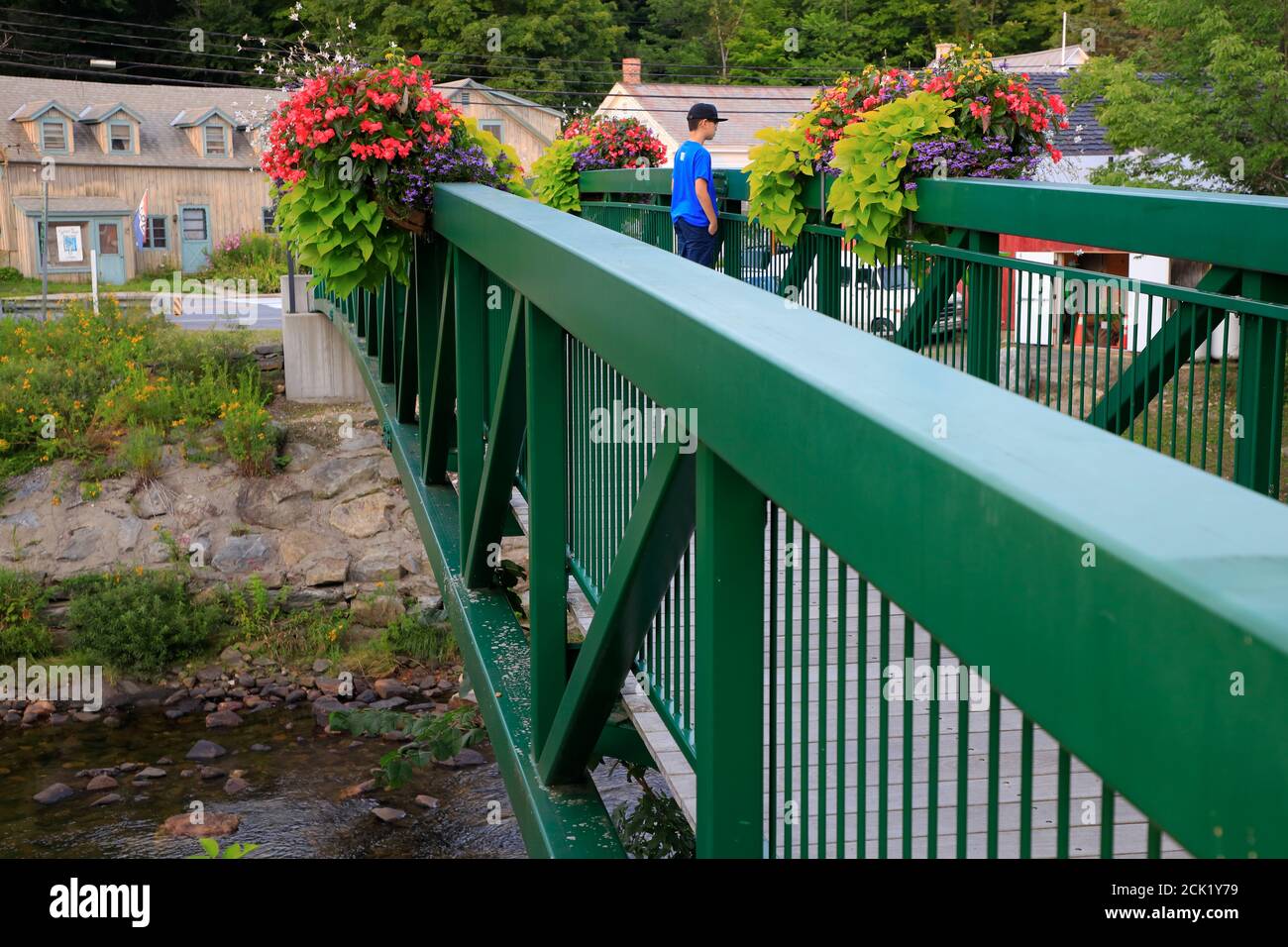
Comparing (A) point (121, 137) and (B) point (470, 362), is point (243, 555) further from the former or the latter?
(A) point (121, 137)

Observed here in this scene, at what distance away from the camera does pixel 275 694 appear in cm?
2236

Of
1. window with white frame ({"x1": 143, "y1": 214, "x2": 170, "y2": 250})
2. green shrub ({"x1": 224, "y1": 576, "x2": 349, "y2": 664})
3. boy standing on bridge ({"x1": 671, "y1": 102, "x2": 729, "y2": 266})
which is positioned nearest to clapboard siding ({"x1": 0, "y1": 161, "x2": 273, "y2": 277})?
window with white frame ({"x1": 143, "y1": 214, "x2": 170, "y2": 250})

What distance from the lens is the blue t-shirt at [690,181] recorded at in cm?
958

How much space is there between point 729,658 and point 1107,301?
276 cm

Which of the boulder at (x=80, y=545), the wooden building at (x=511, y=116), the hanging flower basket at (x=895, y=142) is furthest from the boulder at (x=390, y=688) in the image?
the wooden building at (x=511, y=116)

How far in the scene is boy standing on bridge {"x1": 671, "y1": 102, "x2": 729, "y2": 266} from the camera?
962 centimetres

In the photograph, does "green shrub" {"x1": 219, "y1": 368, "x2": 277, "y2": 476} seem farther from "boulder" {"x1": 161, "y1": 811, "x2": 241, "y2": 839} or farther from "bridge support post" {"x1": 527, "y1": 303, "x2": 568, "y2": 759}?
"bridge support post" {"x1": 527, "y1": 303, "x2": 568, "y2": 759}

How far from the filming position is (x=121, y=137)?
48750mm

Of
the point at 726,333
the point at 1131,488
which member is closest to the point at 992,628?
the point at 1131,488

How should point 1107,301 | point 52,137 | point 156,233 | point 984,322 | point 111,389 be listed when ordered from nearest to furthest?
point 1107,301 < point 984,322 < point 111,389 < point 52,137 < point 156,233

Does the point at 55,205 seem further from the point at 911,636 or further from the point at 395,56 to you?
the point at 911,636

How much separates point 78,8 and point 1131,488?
71.8 metres

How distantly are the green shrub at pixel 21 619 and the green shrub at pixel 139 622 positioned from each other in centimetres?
48

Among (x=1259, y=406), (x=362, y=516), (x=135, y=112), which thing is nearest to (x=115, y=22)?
(x=135, y=112)
